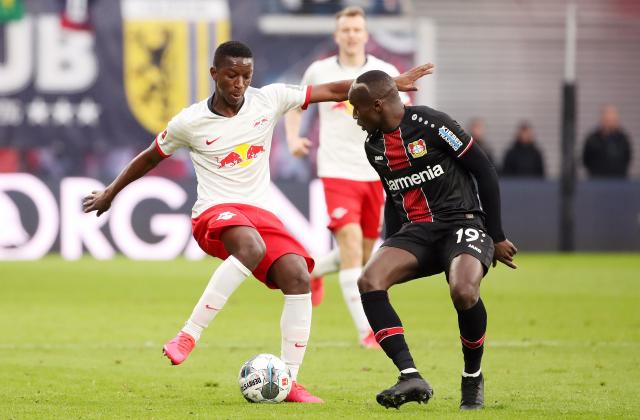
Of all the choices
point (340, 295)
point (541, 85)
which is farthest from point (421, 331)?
point (541, 85)

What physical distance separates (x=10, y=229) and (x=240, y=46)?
11.5 m

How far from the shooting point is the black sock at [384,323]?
264 inches

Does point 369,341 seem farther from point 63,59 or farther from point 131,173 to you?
point 63,59

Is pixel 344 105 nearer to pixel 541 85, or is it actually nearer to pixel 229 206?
pixel 229 206

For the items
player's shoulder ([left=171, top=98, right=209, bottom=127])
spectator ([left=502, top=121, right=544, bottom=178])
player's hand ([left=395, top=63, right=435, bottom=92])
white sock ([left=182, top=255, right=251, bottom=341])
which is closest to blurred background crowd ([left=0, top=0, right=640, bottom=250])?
spectator ([left=502, top=121, right=544, bottom=178])

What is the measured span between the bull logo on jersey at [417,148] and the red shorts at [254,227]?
3.01 feet

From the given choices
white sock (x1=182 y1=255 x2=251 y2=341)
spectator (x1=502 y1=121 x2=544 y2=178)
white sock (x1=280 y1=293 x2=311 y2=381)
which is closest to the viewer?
white sock (x1=182 y1=255 x2=251 y2=341)

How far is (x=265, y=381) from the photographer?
694 cm

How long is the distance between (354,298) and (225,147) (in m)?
2.74

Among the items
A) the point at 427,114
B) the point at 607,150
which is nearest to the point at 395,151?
the point at 427,114

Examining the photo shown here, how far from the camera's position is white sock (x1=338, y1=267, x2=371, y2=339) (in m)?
9.80

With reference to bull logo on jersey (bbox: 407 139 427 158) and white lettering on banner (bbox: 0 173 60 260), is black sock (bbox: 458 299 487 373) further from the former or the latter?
white lettering on banner (bbox: 0 173 60 260)

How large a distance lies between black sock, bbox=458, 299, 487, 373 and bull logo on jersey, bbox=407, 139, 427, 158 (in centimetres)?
84

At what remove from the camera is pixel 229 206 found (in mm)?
7438
